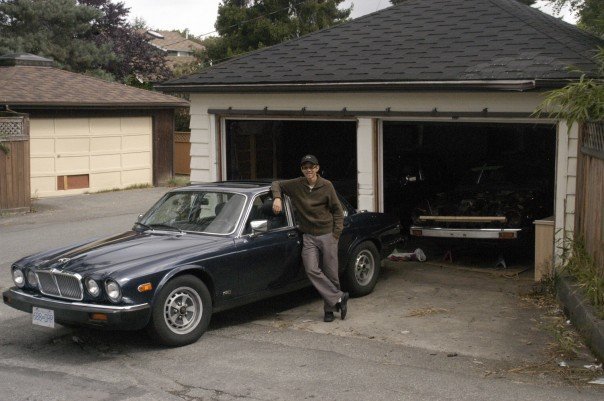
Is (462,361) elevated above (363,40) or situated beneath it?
situated beneath

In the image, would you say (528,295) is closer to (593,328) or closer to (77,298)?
(593,328)

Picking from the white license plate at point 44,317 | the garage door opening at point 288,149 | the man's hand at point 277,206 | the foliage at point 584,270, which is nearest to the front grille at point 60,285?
the white license plate at point 44,317

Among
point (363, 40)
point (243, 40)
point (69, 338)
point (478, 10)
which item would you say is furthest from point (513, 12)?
point (243, 40)

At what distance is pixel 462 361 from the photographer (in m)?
7.40

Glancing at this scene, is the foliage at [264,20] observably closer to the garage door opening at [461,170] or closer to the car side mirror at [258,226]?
the garage door opening at [461,170]

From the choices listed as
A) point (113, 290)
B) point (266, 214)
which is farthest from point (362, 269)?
point (113, 290)

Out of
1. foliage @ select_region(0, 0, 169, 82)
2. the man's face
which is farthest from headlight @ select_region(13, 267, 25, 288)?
foliage @ select_region(0, 0, 169, 82)

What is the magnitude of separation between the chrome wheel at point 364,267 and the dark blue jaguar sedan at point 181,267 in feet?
0.08

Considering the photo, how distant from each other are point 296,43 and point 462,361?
26.3ft

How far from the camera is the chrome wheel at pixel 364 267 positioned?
999 cm

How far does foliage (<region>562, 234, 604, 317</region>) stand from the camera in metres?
7.83

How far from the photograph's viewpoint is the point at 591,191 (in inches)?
360

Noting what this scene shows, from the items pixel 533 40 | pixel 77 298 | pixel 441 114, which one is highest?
pixel 533 40

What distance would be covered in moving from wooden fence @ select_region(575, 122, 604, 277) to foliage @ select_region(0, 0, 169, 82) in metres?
30.0
